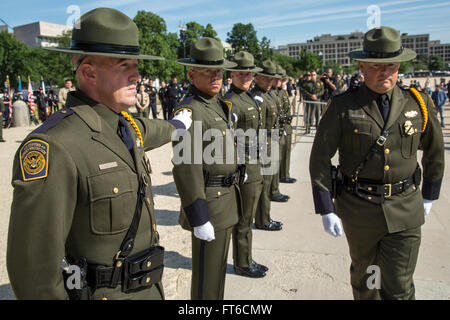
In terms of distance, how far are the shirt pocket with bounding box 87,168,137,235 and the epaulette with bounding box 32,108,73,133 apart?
0.87ft

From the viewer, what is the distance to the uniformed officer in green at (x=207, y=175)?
2875 millimetres

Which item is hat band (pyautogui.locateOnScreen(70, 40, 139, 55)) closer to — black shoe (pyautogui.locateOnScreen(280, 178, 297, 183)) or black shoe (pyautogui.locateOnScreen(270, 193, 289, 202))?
black shoe (pyautogui.locateOnScreen(270, 193, 289, 202))

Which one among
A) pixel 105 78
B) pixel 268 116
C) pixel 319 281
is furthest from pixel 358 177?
pixel 268 116

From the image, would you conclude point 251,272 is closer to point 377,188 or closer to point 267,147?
point 377,188

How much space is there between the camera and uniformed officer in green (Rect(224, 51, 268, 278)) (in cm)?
404

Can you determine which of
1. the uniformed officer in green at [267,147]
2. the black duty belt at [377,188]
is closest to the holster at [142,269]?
the black duty belt at [377,188]

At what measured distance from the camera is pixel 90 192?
159cm

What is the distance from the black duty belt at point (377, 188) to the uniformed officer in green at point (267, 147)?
2.27 meters

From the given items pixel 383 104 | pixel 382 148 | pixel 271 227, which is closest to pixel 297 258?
pixel 271 227

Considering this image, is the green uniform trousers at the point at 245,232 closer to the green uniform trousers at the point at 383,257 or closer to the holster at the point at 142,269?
the green uniform trousers at the point at 383,257

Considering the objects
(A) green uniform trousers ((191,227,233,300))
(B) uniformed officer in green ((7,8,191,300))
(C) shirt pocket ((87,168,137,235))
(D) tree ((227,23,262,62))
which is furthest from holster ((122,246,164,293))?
(D) tree ((227,23,262,62))

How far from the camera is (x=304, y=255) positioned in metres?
4.44

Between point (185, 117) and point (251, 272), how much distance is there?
198 centimetres

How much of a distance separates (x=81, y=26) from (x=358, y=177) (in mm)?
2185
